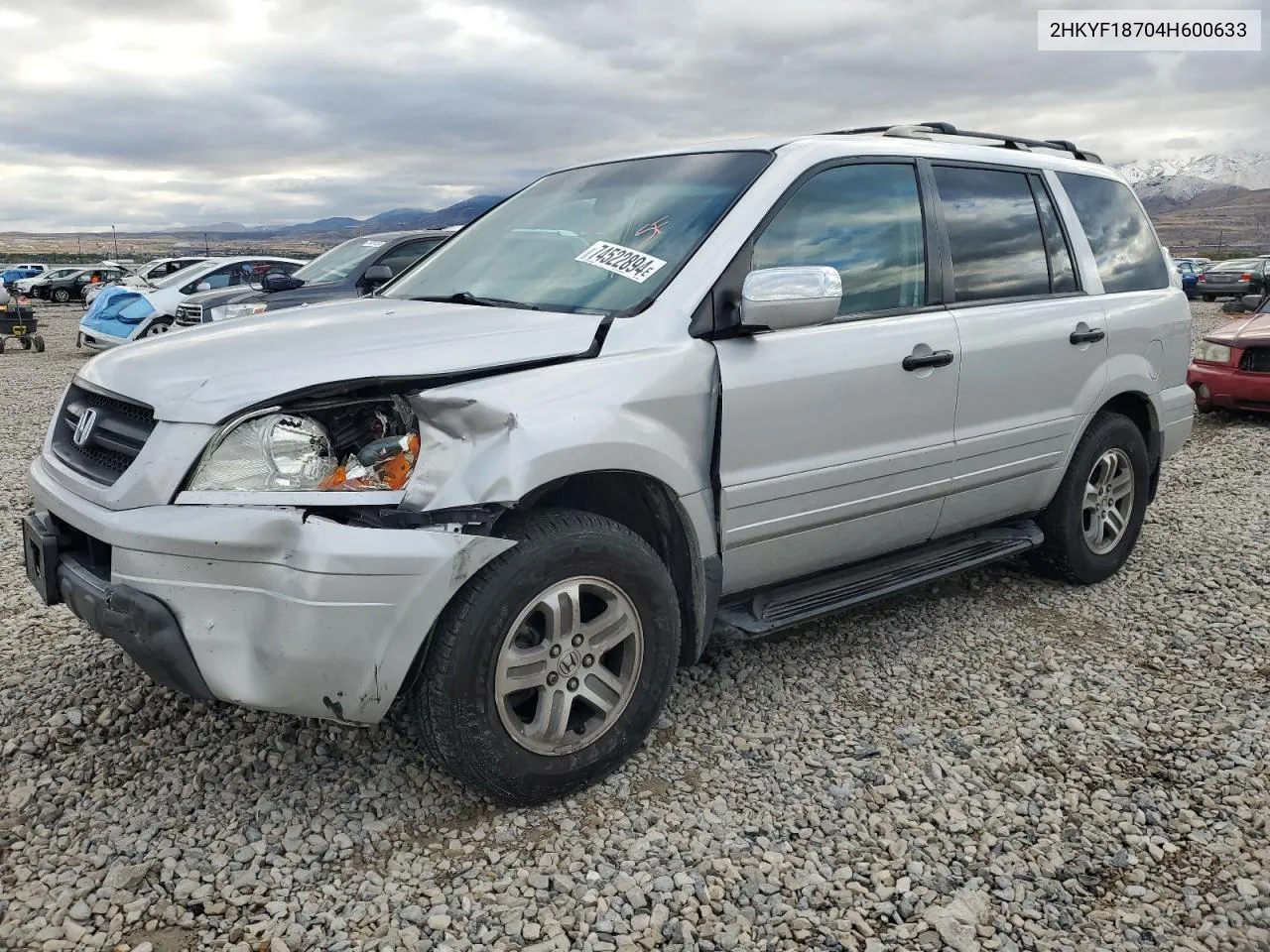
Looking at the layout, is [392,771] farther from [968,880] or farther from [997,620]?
[997,620]

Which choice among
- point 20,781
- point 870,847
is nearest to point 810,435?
point 870,847

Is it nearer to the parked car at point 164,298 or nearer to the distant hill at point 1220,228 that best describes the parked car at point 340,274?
the parked car at point 164,298

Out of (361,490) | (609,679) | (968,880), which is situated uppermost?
(361,490)

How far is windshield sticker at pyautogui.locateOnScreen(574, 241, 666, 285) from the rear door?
128 centimetres

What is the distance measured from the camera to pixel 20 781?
304 centimetres

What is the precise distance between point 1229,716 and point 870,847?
1.63 metres

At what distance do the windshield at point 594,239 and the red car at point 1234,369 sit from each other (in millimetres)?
7578

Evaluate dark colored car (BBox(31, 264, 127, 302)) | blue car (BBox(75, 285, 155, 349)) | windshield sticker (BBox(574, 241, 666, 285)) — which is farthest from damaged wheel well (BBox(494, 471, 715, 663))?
dark colored car (BBox(31, 264, 127, 302))

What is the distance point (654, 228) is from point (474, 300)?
0.65 metres

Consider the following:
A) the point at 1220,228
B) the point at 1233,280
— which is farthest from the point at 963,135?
the point at 1220,228

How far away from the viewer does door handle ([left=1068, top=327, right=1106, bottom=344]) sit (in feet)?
14.0

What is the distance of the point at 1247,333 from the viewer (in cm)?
930

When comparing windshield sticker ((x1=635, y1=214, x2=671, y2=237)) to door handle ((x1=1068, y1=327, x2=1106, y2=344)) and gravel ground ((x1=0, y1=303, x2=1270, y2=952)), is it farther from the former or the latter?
door handle ((x1=1068, y1=327, x2=1106, y2=344))

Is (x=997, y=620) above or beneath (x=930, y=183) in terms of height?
beneath
